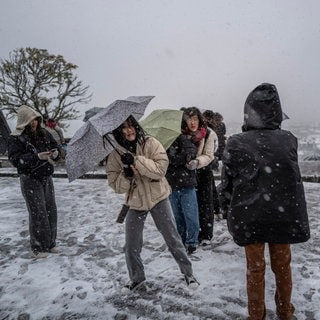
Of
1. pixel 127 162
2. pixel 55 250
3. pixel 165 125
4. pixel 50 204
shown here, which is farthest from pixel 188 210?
pixel 55 250

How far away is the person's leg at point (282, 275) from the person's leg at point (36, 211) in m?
3.07

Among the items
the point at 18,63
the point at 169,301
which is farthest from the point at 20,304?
the point at 18,63

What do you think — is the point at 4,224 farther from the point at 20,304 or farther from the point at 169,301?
the point at 169,301

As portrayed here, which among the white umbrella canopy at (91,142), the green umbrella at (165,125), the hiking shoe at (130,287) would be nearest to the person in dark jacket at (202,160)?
the green umbrella at (165,125)

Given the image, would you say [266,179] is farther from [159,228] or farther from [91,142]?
[91,142]

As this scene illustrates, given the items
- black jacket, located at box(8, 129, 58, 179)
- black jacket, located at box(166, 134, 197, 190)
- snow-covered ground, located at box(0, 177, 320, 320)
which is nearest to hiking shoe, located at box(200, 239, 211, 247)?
snow-covered ground, located at box(0, 177, 320, 320)

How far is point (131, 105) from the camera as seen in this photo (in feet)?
10.3

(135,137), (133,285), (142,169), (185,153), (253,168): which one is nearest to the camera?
(253,168)

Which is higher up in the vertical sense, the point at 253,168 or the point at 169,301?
the point at 253,168

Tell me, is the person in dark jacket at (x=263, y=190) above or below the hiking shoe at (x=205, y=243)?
above

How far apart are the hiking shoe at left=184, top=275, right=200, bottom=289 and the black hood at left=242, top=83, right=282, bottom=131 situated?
1.82m

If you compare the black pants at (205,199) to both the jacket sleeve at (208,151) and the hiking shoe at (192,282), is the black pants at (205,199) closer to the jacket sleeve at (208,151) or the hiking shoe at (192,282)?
the jacket sleeve at (208,151)

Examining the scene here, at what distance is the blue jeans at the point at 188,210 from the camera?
4.18m

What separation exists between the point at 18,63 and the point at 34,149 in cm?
2298
